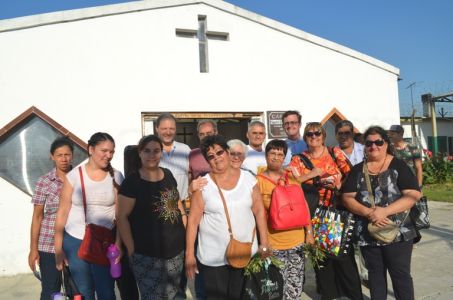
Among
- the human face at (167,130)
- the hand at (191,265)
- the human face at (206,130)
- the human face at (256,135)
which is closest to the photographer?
the hand at (191,265)

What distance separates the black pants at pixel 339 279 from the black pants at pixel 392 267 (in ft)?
1.04

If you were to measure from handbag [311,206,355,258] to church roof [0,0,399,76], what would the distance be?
4032 millimetres

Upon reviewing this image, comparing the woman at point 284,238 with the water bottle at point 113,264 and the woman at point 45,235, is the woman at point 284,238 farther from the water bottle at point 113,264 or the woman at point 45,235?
the woman at point 45,235

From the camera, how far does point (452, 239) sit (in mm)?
5984

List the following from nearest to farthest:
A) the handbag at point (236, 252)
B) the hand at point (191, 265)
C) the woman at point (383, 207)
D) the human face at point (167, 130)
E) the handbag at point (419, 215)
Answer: the handbag at point (236, 252), the hand at point (191, 265), the woman at point (383, 207), the handbag at point (419, 215), the human face at point (167, 130)

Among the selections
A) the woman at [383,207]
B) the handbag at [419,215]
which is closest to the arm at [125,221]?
the woman at [383,207]

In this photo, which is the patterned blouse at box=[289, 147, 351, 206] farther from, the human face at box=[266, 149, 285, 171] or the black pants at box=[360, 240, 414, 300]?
the black pants at box=[360, 240, 414, 300]

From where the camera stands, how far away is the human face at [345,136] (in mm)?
3949

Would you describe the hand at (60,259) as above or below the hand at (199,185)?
below

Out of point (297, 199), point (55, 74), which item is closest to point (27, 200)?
point (55, 74)

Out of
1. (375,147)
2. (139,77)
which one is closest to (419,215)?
(375,147)

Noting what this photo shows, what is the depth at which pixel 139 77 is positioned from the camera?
5.56 meters

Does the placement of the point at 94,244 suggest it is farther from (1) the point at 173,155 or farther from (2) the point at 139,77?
(2) the point at 139,77

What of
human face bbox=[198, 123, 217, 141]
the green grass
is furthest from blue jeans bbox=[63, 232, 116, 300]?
the green grass
